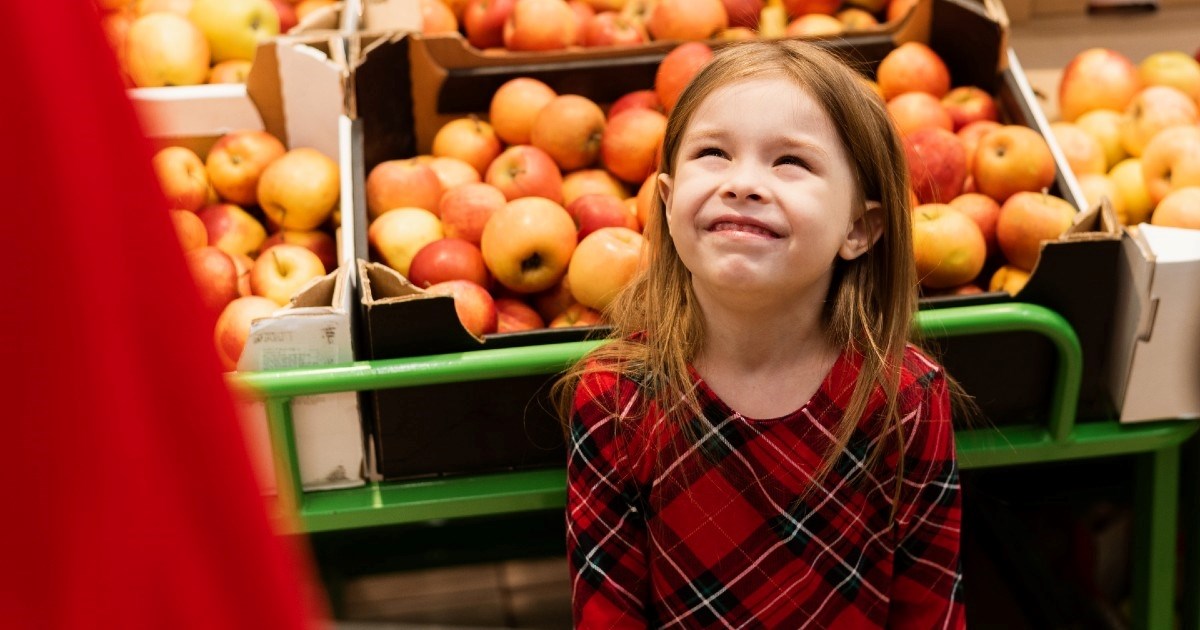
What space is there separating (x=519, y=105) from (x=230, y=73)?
1.93ft

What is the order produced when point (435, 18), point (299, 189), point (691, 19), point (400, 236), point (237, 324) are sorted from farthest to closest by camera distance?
point (435, 18), point (691, 19), point (299, 189), point (400, 236), point (237, 324)

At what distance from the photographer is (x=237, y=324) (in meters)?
1.67

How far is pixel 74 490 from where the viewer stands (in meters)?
0.32

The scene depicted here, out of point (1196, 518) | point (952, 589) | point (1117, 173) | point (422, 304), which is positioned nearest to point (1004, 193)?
point (1117, 173)

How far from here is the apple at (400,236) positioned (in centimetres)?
188

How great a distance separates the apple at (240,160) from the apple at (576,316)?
613 millimetres

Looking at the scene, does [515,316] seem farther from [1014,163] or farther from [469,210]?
[1014,163]

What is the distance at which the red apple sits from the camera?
7.52 ft

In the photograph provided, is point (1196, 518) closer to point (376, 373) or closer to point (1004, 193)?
point (1004, 193)

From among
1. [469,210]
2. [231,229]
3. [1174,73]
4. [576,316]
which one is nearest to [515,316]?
[576,316]

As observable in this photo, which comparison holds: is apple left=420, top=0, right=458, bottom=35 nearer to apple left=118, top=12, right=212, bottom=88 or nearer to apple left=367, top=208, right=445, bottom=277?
apple left=118, top=12, right=212, bottom=88

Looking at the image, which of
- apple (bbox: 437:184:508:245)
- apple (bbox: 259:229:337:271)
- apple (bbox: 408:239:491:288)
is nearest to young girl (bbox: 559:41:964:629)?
apple (bbox: 408:239:491:288)

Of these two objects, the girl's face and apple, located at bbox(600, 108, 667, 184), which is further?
apple, located at bbox(600, 108, 667, 184)

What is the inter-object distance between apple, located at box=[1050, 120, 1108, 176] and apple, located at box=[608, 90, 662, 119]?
68cm
